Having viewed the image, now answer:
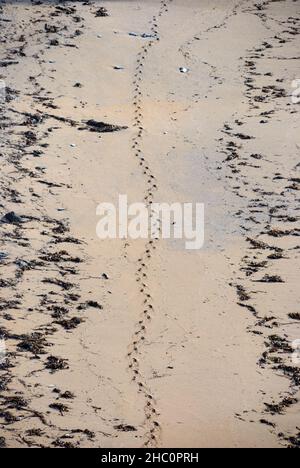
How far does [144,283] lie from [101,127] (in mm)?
3241

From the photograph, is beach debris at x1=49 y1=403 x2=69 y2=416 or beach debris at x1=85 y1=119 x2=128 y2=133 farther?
beach debris at x1=85 y1=119 x2=128 y2=133

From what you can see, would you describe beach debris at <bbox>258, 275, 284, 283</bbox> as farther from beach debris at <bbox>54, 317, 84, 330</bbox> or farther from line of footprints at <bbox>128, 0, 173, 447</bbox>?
→ beach debris at <bbox>54, 317, 84, 330</bbox>

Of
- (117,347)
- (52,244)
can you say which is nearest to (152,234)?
(52,244)

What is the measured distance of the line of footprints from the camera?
691 centimetres

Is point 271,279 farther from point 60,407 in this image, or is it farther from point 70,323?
point 60,407

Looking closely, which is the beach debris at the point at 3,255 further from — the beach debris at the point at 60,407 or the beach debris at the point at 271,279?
the beach debris at the point at 271,279

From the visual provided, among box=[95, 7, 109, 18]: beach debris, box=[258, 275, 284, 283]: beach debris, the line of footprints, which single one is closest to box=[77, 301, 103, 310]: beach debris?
the line of footprints

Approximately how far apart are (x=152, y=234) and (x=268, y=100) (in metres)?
3.48

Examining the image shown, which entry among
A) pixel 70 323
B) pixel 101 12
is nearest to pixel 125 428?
pixel 70 323

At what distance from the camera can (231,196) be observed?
33.4 feet

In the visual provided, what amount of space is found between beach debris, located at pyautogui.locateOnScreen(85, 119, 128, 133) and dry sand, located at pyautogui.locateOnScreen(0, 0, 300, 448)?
0.09m

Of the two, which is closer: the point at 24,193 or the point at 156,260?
the point at 156,260

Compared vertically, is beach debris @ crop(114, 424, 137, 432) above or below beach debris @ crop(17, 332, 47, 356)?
below

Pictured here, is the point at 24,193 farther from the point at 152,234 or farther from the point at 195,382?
the point at 195,382
